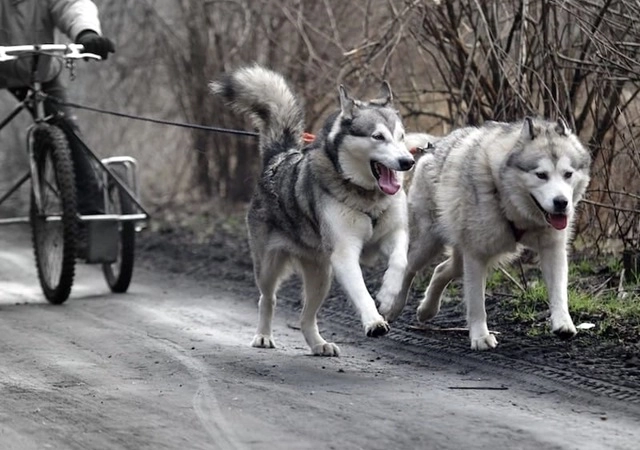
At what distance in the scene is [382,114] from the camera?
707 cm

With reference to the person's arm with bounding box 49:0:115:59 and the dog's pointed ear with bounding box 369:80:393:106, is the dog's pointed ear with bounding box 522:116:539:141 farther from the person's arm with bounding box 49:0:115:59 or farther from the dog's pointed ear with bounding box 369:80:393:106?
the person's arm with bounding box 49:0:115:59

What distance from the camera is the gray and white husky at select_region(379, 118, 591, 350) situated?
676cm

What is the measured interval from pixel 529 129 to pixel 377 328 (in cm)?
135

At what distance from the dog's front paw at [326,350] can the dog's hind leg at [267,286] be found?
388mm

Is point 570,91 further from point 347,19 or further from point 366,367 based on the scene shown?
point 347,19

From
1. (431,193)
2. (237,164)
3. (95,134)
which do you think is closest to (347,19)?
(237,164)

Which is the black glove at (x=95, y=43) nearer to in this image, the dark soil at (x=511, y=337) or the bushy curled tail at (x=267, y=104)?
the bushy curled tail at (x=267, y=104)

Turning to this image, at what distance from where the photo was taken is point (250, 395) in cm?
593

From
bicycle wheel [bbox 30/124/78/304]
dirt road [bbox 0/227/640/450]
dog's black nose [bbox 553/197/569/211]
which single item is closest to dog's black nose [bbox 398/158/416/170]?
dog's black nose [bbox 553/197/569/211]

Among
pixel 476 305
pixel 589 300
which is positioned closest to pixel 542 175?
pixel 476 305

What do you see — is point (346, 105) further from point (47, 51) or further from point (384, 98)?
point (47, 51)

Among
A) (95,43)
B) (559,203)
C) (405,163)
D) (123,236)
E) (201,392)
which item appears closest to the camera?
(201,392)

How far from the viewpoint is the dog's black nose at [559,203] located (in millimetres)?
6613

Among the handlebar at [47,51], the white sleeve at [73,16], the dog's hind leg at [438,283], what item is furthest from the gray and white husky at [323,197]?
the white sleeve at [73,16]
